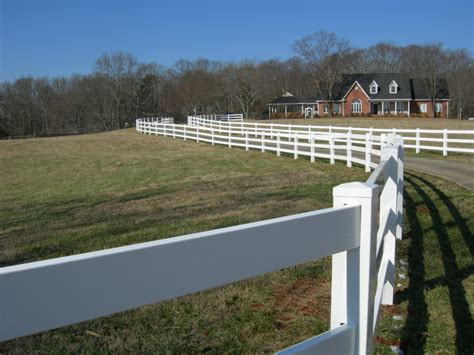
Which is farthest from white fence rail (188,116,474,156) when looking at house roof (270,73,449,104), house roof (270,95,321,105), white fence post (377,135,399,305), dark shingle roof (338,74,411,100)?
house roof (270,95,321,105)

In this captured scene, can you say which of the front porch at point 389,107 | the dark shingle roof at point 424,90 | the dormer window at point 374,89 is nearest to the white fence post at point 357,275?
the dormer window at point 374,89

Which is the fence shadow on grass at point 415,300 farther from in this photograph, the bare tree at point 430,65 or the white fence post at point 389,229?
the bare tree at point 430,65

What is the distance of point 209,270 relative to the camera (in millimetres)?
1787

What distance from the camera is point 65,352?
3.89 meters

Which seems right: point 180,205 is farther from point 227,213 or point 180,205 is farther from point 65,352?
point 65,352

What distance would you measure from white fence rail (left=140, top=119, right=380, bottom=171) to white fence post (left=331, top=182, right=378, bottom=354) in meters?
12.9

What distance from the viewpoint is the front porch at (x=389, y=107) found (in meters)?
75.3

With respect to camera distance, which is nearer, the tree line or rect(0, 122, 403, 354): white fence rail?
rect(0, 122, 403, 354): white fence rail

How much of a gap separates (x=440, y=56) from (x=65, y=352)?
91.0m

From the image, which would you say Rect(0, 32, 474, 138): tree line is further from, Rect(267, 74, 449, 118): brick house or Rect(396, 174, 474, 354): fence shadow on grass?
Rect(396, 174, 474, 354): fence shadow on grass

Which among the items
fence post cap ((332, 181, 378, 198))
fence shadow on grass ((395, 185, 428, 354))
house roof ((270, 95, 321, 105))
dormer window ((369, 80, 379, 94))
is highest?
dormer window ((369, 80, 379, 94))

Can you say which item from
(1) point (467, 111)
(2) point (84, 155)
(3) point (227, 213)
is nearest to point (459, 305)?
(3) point (227, 213)

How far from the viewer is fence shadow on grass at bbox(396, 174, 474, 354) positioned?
4254 millimetres

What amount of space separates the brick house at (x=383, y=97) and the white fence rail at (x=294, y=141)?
33.7 metres
